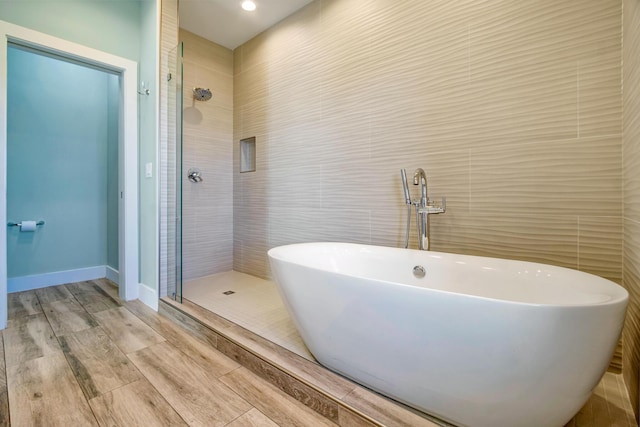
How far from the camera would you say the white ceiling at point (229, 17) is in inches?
89.6

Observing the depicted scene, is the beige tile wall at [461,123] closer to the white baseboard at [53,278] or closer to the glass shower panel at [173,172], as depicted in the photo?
the glass shower panel at [173,172]

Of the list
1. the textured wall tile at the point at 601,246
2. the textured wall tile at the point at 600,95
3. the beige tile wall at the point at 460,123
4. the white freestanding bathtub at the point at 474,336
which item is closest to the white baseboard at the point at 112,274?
the beige tile wall at the point at 460,123

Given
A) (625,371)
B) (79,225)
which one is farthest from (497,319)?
(79,225)

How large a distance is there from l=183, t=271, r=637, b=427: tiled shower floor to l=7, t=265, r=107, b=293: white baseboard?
4.06ft

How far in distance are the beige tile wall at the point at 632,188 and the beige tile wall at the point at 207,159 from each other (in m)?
2.94

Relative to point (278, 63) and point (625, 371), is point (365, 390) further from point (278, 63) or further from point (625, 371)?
point (278, 63)

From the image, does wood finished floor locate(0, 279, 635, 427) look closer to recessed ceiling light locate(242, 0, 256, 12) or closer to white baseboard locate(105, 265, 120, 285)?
white baseboard locate(105, 265, 120, 285)

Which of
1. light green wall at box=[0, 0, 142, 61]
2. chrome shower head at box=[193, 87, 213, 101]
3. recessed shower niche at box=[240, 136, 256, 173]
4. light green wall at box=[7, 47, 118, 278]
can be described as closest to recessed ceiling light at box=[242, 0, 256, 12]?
chrome shower head at box=[193, 87, 213, 101]

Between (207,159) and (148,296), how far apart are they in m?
1.41

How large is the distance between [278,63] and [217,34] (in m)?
0.78

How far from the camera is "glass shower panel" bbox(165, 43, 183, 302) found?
6.77 feet

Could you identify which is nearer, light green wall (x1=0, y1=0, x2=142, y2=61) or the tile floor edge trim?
the tile floor edge trim

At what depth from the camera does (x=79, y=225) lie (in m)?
2.88

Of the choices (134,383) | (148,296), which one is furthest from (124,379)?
(148,296)
